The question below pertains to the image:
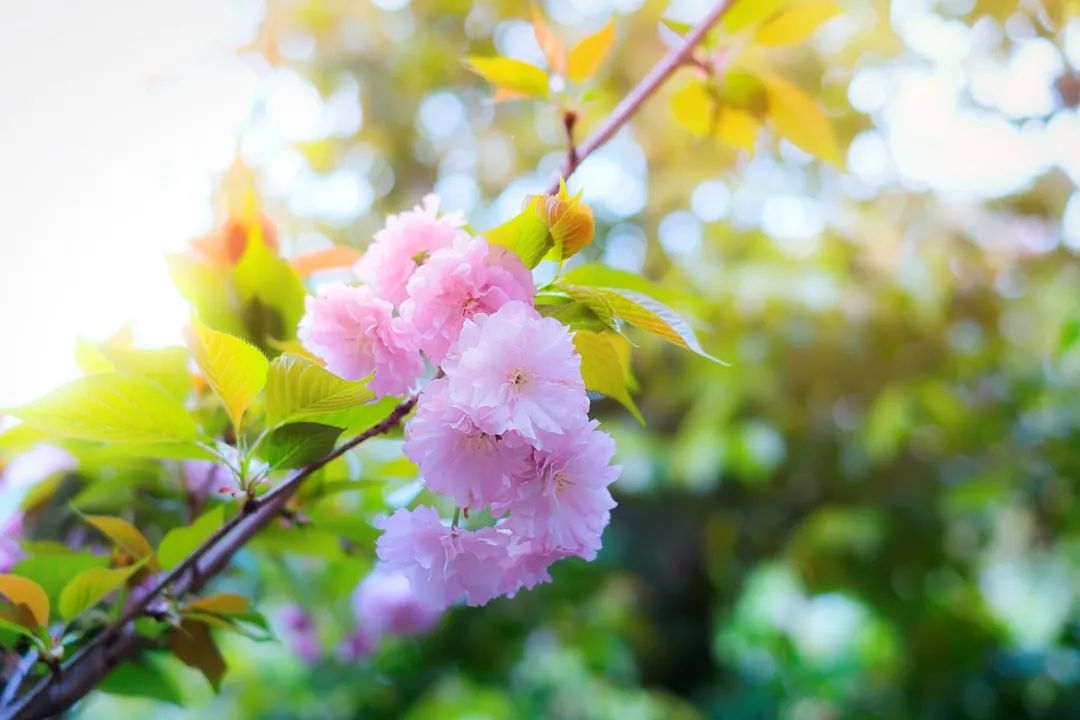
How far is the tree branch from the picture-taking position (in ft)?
0.99

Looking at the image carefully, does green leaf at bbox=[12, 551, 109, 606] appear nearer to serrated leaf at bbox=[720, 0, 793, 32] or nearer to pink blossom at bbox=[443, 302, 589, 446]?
pink blossom at bbox=[443, 302, 589, 446]

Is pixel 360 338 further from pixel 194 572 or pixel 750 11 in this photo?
pixel 750 11

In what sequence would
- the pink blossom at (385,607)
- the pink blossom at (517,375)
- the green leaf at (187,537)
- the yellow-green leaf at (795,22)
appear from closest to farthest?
the pink blossom at (517,375) → the green leaf at (187,537) → the yellow-green leaf at (795,22) → the pink blossom at (385,607)

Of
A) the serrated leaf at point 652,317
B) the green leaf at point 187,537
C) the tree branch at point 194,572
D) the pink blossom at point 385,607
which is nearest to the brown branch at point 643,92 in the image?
the tree branch at point 194,572

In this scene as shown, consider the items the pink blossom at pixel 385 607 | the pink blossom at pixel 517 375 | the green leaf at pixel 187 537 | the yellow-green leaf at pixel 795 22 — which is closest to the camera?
the pink blossom at pixel 517 375

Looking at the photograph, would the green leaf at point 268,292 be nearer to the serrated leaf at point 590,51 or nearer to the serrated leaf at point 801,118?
the serrated leaf at point 590,51

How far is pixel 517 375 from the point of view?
0.85 ft

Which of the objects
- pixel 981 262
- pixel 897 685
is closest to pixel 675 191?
pixel 981 262

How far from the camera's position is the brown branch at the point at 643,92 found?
0.40 metres

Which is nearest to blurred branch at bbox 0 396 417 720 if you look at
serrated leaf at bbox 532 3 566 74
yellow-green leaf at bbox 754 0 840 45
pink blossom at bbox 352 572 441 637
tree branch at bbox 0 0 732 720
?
tree branch at bbox 0 0 732 720

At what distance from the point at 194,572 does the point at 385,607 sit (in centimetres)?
84

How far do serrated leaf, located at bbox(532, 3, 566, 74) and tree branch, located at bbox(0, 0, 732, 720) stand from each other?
40 mm

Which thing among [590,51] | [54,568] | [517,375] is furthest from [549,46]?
[54,568]

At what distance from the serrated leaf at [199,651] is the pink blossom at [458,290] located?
21cm
